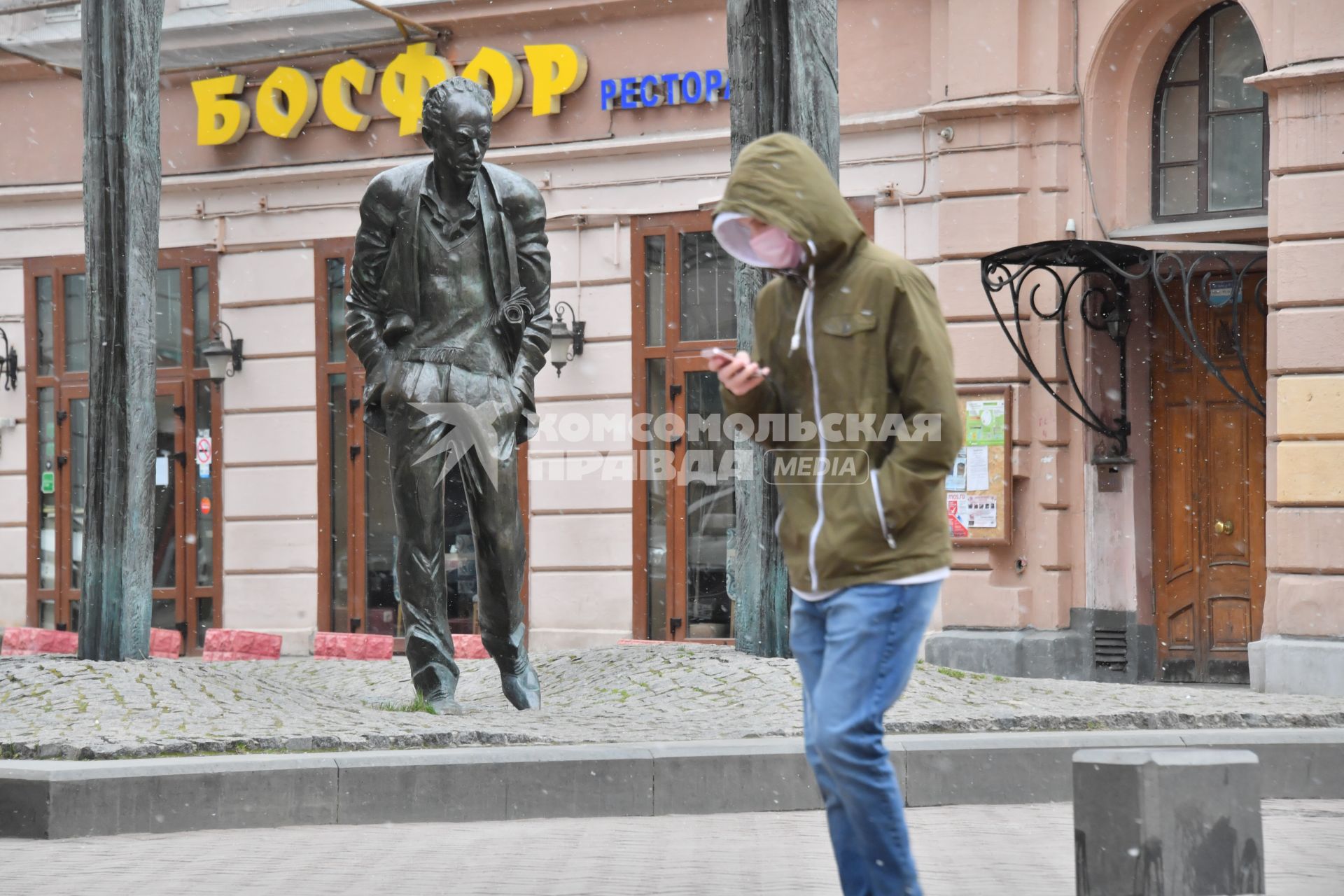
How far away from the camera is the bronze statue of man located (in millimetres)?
8203

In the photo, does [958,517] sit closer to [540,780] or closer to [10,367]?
[540,780]

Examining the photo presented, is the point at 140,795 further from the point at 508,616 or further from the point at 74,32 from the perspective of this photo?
the point at 74,32

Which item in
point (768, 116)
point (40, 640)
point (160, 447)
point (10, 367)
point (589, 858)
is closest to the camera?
point (589, 858)

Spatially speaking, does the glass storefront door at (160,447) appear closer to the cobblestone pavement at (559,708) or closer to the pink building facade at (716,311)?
the pink building facade at (716,311)

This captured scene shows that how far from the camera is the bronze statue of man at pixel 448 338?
8.20 m

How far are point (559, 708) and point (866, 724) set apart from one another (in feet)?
15.7

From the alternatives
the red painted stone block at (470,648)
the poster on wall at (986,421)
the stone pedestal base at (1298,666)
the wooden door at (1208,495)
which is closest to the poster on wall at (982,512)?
the poster on wall at (986,421)

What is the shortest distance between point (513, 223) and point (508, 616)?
5.76 feet

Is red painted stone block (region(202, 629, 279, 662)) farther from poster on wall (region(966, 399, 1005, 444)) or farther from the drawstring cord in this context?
the drawstring cord

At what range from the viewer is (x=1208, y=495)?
1430 cm

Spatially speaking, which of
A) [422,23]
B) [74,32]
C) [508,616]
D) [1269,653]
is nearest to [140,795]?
[508,616]

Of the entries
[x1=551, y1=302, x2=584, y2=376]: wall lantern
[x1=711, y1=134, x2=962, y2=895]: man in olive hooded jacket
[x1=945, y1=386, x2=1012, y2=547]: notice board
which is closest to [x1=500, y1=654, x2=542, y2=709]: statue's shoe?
[x1=711, y1=134, x2=962, y2=895]: man in olive hooded jacket

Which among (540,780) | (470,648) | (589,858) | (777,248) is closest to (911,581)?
(777,248)

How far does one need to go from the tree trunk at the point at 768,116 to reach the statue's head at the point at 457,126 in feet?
5.66
